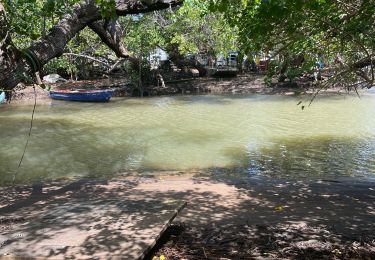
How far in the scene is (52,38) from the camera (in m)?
5.57

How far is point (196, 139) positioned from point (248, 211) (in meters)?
9.00

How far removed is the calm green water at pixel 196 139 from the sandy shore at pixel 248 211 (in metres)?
1.76

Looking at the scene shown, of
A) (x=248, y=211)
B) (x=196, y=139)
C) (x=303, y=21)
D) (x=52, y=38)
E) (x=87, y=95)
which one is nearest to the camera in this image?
(x=303, y=21)

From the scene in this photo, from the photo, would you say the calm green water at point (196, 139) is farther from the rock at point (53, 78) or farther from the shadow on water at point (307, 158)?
the rock at point (53, 78)

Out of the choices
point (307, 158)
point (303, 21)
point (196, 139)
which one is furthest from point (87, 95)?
point (303, 21)

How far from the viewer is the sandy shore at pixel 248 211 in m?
4.11

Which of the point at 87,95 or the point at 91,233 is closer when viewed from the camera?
the point at 91,233

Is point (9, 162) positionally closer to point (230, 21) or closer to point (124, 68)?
point (230, 21)

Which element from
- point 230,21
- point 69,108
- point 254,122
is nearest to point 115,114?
point 69,108

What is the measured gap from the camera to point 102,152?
1321 centimetres

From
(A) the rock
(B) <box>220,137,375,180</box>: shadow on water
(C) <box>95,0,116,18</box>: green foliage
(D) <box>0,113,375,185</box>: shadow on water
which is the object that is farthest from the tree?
(A) the rock

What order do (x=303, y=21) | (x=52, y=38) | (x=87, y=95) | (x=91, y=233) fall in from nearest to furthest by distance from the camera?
(x=91, y=233)
(x=303, y=21)
(x=52, y=38)
(x=87, y=95)

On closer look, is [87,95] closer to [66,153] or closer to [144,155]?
[66,153]

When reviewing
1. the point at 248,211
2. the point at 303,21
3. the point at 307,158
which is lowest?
the point at 307,158
